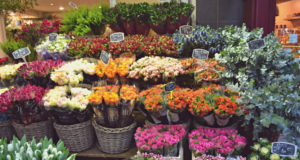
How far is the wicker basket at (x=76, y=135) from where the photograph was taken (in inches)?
82.7

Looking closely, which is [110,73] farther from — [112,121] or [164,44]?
[164,44]

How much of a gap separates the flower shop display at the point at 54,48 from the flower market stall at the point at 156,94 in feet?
0.04

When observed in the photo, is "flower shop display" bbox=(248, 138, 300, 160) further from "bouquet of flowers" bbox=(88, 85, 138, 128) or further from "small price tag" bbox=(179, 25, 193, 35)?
"small price tag" bbox=(179, 25, 193, 35)

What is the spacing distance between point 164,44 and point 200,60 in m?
0.42

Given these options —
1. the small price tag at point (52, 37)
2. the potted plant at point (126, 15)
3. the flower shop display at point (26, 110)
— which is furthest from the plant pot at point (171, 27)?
the flower shop display at point (26, 110)

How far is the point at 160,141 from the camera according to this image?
5.47 feet

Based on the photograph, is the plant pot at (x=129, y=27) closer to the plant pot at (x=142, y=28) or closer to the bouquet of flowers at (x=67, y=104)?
the plant pot at (x=142, y=28)

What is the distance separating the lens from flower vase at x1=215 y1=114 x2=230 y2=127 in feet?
6.02

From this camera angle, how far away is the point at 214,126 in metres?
1.97

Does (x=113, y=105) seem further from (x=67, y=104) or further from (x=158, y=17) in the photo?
(x=158, y=17)

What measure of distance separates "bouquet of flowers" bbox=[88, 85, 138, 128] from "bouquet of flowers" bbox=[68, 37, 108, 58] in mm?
630

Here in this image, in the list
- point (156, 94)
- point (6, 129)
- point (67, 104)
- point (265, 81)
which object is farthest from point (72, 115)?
point (265, 81)

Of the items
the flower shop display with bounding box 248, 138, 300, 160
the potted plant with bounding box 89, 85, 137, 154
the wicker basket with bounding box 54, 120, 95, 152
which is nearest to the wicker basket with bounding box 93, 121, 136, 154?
the potted plant with bounding box 89, 85, 137, 154

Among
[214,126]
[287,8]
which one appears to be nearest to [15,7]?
[214,126]
